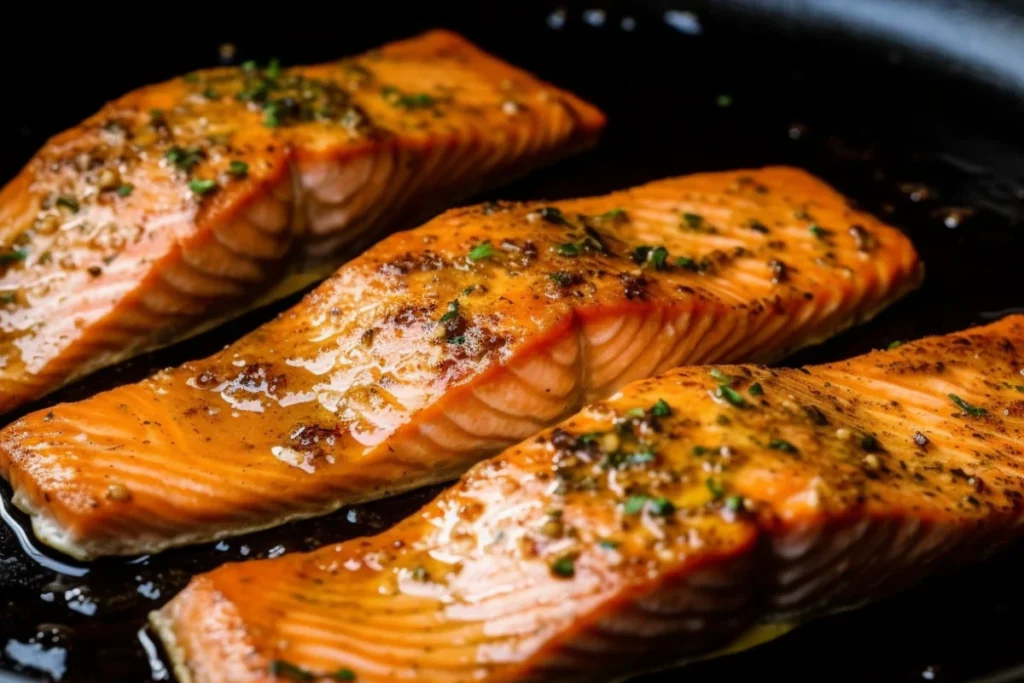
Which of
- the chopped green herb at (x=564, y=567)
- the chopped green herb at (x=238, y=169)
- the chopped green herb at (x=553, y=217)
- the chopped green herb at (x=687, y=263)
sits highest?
the chopped green herb at (x=238, y=169)

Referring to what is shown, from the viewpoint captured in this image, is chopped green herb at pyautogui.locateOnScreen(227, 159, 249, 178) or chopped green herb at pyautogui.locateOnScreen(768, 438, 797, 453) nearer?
chopped green herb at pyautogui.locateOnScreen(768, 438, 797, 453)

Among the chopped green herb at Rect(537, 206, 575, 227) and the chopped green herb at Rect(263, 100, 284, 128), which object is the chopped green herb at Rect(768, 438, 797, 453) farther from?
the chopped green herb at Rect(263, 100, 284, 128)

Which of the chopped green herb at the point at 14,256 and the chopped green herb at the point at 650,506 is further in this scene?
the chopped green herb at the point at 14,256

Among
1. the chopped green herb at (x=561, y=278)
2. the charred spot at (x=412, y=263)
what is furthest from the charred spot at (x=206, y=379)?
the chopped green herb at (x=561, y=278)

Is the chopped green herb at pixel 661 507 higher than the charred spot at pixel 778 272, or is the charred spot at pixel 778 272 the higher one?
the charred spot at pixel 778 272

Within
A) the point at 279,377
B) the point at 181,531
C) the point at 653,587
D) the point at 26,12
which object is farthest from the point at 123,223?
the point at 653,587

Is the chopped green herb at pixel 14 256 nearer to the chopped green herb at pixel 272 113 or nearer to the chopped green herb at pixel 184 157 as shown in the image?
the chopped green herb at pixel 184 157

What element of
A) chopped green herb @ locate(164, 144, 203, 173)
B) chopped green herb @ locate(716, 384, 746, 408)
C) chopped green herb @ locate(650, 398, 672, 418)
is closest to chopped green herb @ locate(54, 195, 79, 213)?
chopped green herb @ locate(164, 144, 203, 173)
